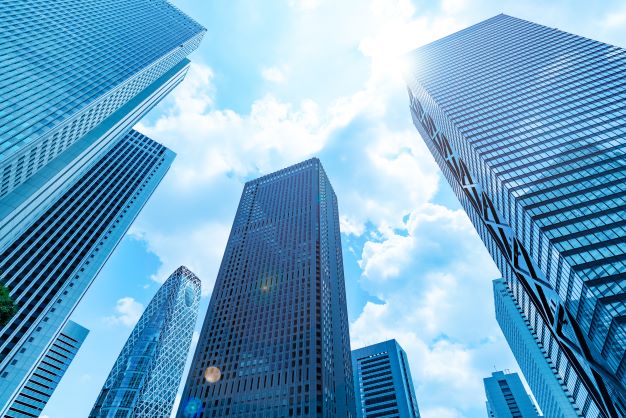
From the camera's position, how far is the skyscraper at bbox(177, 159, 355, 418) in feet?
281

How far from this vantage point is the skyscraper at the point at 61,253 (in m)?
86.9

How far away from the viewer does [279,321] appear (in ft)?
333

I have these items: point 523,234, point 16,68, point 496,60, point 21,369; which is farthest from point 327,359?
point 496,60

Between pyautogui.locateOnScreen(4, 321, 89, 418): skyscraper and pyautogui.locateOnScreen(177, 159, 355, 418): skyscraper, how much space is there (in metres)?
60.3

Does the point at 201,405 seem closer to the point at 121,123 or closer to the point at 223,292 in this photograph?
the point at 223,292

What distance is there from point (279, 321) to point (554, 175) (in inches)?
3172

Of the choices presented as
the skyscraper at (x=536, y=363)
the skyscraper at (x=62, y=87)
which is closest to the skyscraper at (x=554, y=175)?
the skyscraper at (x=536, y=363)

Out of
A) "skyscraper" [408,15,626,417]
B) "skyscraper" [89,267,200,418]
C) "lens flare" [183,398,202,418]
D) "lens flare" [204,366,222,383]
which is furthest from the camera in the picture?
"skyscraper" [89,267,200,418]

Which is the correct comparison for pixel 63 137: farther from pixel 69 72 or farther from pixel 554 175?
pixel 554 175

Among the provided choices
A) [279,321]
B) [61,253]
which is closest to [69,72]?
[61,253]

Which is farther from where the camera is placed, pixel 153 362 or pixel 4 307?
pixel 153 362

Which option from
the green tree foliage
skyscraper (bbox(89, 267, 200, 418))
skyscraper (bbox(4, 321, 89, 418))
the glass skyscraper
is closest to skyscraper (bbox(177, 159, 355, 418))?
the glass skyscraper

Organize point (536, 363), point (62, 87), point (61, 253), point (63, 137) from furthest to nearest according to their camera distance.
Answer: point (536, 363), point (61, 253), point (62, 87), point (63, 137)

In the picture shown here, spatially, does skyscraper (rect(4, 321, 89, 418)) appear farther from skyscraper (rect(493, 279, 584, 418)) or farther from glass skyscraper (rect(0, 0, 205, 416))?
skyscraper (rect(493, 279, 584, 418))
